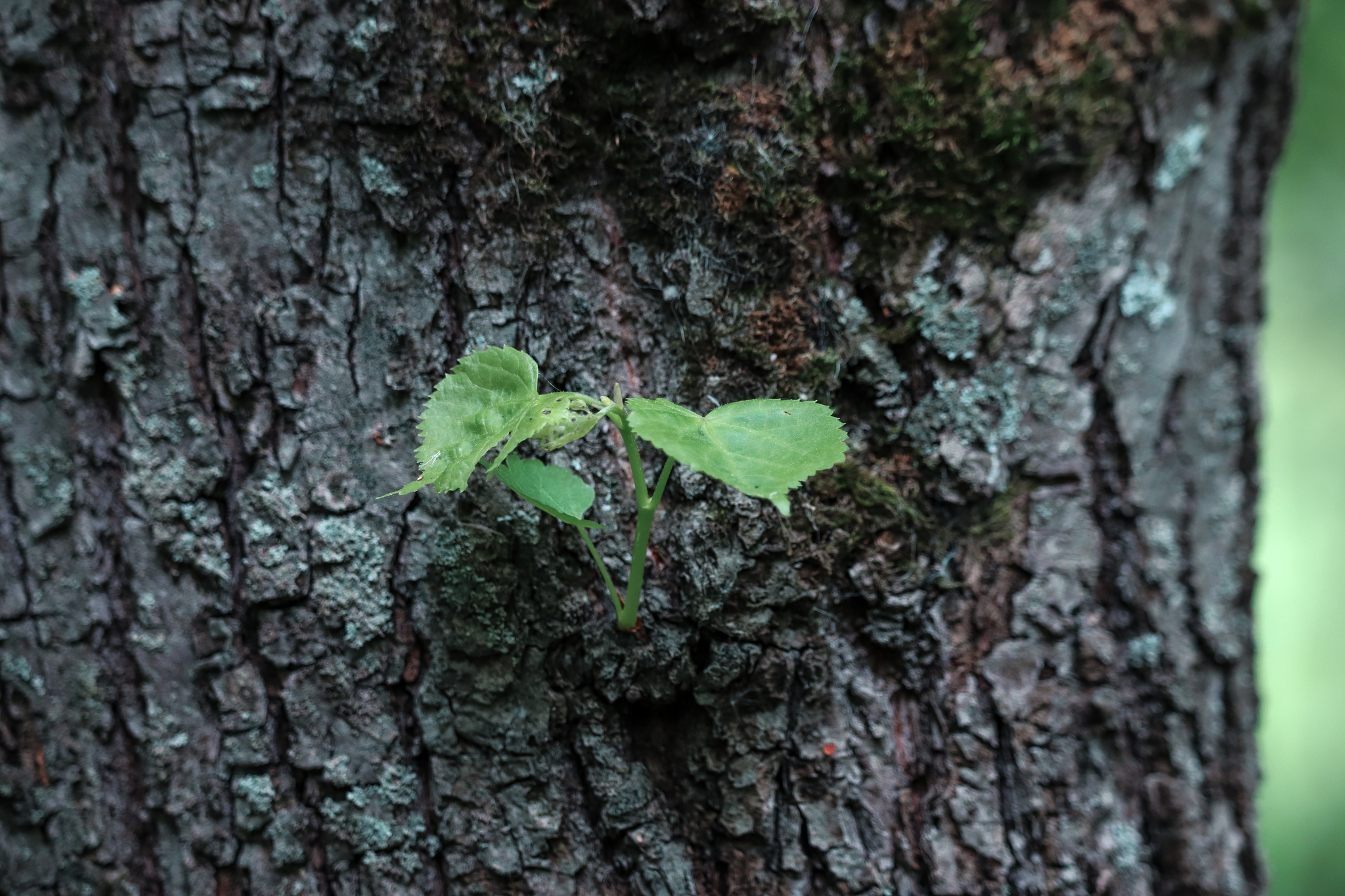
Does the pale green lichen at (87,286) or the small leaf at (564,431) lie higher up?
the pale green lichen at (87,286)

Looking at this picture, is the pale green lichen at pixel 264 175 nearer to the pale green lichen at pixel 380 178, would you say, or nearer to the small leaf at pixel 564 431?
the pale green lichen at pixel 380 178

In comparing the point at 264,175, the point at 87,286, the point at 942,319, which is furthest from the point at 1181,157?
the point at 87,286

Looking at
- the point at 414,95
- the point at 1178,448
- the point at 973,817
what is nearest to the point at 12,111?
the point at 414,95

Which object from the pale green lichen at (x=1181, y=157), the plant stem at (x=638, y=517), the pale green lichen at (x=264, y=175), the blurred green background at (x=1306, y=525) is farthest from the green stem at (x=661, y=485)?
the blurred green background at (x=1306, y=525)

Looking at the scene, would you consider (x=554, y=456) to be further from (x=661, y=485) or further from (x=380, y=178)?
Answer: (x=380, y=178)

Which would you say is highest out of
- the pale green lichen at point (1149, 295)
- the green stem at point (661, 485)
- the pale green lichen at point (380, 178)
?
the pale green lichen at point (1149, 295)

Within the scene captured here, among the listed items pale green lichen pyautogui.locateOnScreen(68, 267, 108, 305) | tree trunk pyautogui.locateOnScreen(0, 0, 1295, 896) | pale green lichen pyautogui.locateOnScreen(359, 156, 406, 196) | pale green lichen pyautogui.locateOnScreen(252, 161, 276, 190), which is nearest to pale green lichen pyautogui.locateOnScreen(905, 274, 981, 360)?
tree trunk pyautogui.locateOnScreen(0, 0, 1295, 896)

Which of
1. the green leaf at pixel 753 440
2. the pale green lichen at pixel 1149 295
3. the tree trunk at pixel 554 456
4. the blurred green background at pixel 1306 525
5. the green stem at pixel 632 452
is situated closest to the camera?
the green leaf at pixel 753 440
